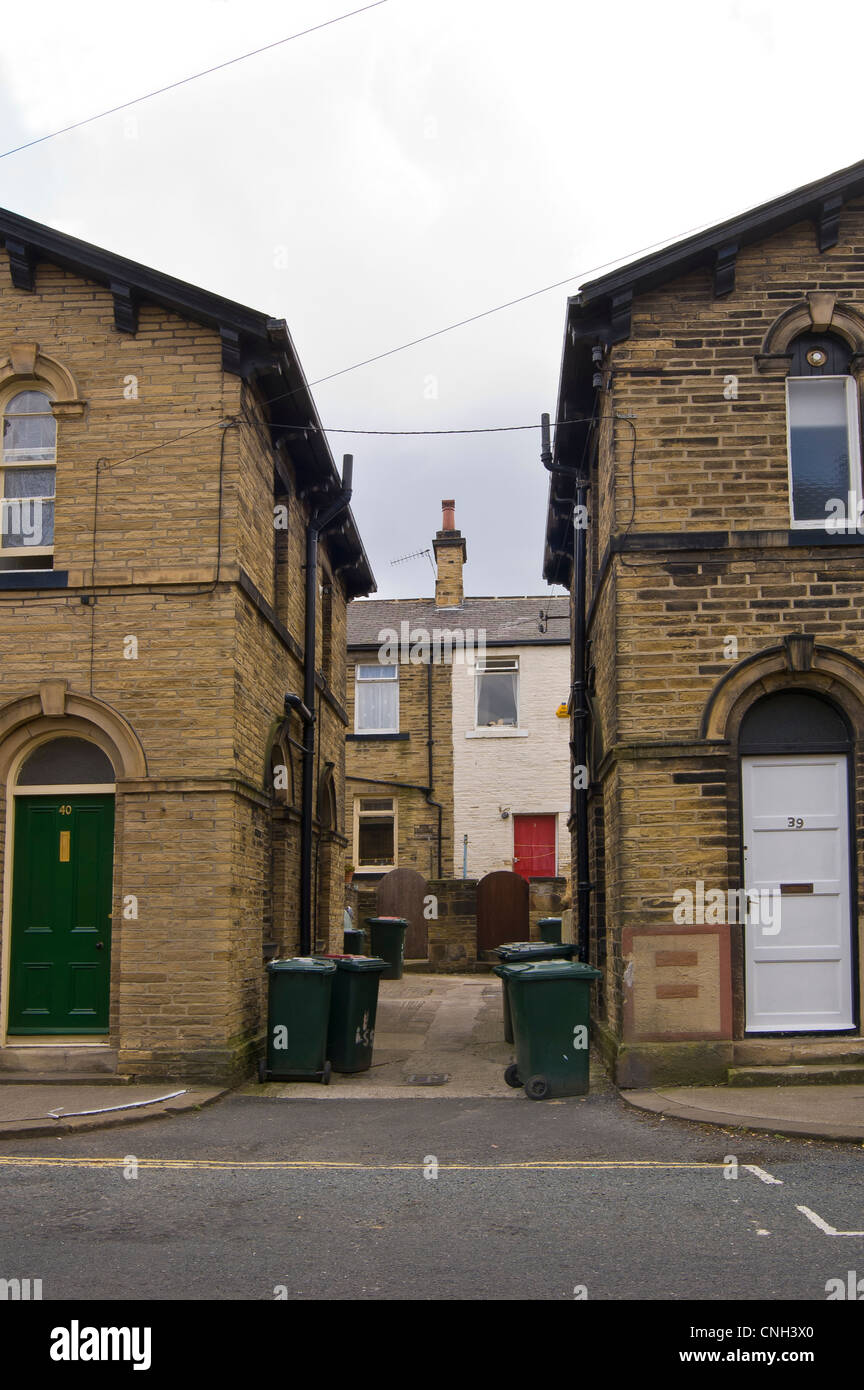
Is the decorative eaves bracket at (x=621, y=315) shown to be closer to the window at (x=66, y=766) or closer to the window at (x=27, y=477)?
the window at (x=27, y=477)

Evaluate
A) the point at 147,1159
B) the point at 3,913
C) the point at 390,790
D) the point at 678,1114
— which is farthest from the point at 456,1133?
the point at 390,790

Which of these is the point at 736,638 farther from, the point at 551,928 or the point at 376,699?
the point at 376,699

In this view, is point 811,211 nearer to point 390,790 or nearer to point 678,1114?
point 678,1114

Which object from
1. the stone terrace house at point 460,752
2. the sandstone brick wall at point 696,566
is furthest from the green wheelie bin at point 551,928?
the sandstone brick wall at point 696,566

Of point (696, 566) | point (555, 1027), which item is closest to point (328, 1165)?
point (555, 1027)

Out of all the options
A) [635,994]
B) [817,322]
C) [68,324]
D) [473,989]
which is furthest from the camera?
[473,989]

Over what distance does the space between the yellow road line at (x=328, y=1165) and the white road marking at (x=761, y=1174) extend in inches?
6.0

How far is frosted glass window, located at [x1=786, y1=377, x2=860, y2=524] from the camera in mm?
11305

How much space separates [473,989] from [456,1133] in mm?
12211

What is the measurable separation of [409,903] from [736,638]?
52.5 feet

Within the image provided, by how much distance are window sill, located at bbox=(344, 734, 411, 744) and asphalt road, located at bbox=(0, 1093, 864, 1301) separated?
64.0 feet

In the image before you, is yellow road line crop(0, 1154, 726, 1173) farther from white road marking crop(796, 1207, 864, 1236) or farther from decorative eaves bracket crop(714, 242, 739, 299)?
decorative eaves bracket crop(714, 242, 739, 299)

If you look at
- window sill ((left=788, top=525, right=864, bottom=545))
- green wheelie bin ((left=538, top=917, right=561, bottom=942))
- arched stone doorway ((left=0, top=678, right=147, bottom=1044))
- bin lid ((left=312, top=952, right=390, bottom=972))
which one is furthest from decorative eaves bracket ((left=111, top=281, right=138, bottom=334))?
green wheelie bin ((left=538, top=917, right=561, bottom=942))

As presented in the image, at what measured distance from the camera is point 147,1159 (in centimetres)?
830
